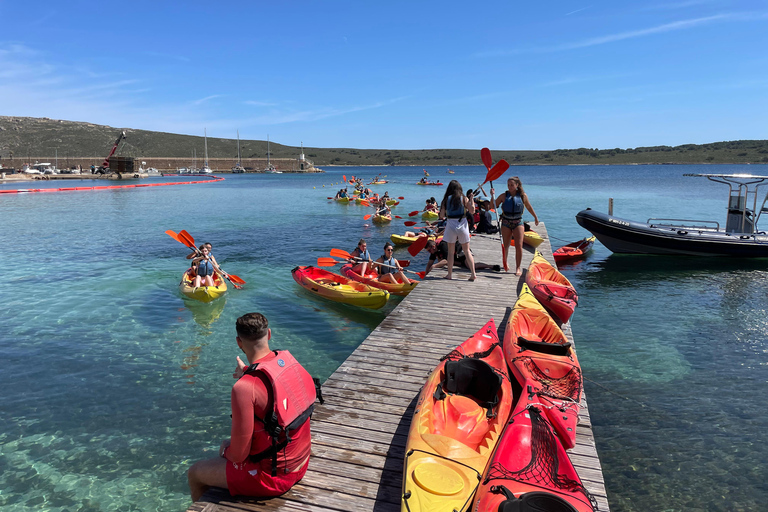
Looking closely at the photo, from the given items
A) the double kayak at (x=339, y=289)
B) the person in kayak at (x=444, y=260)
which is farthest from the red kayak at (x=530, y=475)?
the person in kayak at (x=444, y=260)

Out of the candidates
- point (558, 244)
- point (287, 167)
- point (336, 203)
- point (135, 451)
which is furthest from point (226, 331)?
point (287, 167)

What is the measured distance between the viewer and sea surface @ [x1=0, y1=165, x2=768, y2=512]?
5793 millimetres

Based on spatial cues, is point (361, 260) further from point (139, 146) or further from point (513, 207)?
point (139, 146)

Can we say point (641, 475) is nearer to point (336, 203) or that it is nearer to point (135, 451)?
point (135, 451)

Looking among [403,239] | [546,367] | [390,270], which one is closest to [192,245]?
[390,270]

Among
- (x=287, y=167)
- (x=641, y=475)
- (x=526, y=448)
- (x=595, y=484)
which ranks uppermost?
(x=287, y=167)

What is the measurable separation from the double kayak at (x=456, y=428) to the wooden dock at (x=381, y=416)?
1.37 feet

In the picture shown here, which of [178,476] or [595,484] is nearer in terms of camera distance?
[595,484]

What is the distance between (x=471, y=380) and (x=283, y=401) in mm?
2466

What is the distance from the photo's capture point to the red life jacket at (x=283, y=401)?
10.6ft

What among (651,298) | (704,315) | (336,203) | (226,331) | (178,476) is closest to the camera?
(178,476)

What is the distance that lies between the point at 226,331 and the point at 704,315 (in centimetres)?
1205

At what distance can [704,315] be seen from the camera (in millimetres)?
11656

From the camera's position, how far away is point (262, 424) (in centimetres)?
325
